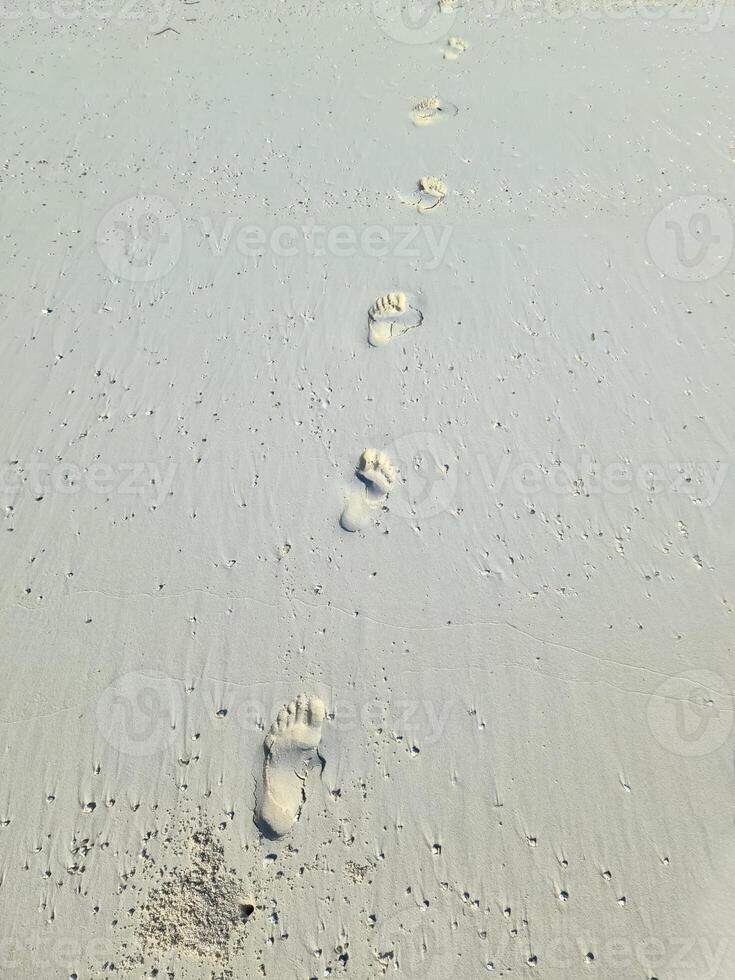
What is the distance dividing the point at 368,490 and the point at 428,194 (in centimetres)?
338

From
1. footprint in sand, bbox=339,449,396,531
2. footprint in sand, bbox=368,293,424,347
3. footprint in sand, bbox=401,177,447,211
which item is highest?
footprint in sand, bbox=401,177,447,211

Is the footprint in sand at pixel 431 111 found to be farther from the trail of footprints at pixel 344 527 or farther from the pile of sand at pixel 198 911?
the pile of sand at pixel 198 911

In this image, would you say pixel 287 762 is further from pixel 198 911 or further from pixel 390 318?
pixel 390 318

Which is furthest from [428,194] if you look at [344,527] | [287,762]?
[287,762]

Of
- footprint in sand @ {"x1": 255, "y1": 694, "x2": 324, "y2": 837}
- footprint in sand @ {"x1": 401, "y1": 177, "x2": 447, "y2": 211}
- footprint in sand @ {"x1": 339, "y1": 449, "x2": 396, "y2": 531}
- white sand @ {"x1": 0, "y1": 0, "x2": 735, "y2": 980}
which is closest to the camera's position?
white sand @ {"x1": 0, "y1": 0, "x2": 735, "y2": 980}

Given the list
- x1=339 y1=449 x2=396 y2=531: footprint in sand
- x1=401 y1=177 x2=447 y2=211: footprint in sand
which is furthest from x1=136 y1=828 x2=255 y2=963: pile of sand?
x1=401 y1=177 x2=447 y2=211: footprint in sand

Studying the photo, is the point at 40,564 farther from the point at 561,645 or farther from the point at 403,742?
the point at 561,645

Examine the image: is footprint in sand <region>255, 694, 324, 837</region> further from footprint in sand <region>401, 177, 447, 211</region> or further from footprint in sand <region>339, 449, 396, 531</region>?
footprint in sand <region>401, 177, 447, 211</region>

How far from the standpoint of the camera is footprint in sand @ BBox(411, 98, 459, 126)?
6555mm

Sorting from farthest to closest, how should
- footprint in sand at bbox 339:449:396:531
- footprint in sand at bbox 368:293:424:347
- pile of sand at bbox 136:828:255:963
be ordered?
footprint in sand at bbox 368:293:424:347, footprint in sand at bbox 339:449:396:531, pile of sand at bbox 136:828:255:963

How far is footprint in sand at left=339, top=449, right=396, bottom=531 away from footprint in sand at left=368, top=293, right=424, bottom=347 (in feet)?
3.76

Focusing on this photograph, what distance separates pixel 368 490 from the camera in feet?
14.5

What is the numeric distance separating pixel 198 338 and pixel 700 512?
419cm

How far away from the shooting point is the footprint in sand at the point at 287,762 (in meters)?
3.39
